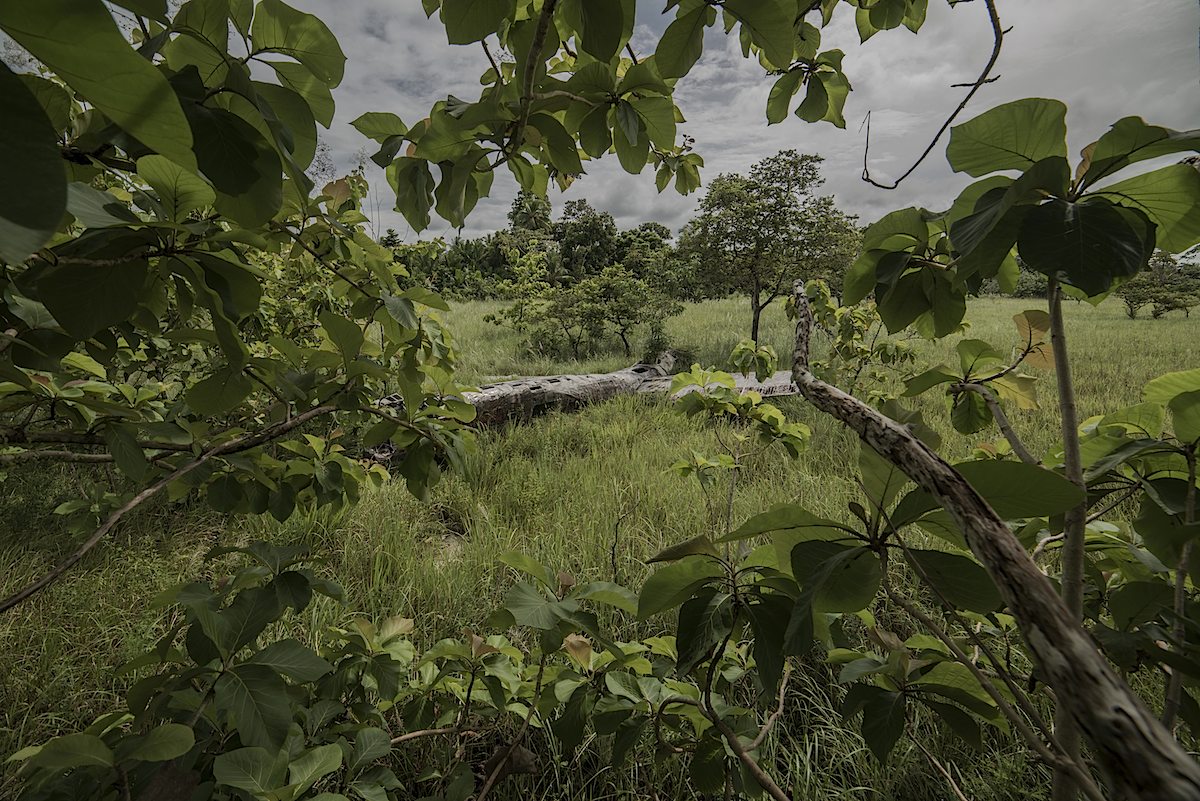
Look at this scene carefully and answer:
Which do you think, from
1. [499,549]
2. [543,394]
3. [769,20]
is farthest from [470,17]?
[543,394]

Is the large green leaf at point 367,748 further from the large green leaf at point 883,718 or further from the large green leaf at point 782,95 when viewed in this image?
the large green leaf at point 782,95

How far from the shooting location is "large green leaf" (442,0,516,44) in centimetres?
42

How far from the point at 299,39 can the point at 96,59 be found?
0.33 meters

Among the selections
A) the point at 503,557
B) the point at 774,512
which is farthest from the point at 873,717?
the point at 503,557

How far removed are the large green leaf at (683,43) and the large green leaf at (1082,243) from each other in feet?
1.23

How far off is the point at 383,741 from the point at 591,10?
3.40 ft

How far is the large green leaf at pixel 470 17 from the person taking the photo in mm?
423

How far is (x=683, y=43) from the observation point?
54cm

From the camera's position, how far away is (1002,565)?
275 millimetres

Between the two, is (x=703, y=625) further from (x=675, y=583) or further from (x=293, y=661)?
(x=293, y=661)

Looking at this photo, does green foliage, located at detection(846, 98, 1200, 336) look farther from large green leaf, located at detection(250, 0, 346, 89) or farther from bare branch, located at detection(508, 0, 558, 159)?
large green leaf, located at detection(250, 0, 346, 89)

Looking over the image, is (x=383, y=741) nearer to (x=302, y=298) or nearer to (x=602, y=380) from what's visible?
(x=302, y=298)

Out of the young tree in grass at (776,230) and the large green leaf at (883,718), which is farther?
the young tree in grass at (776,230)

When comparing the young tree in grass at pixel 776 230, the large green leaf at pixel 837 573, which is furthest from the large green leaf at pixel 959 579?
the young tree in grass at pixel 776 230
